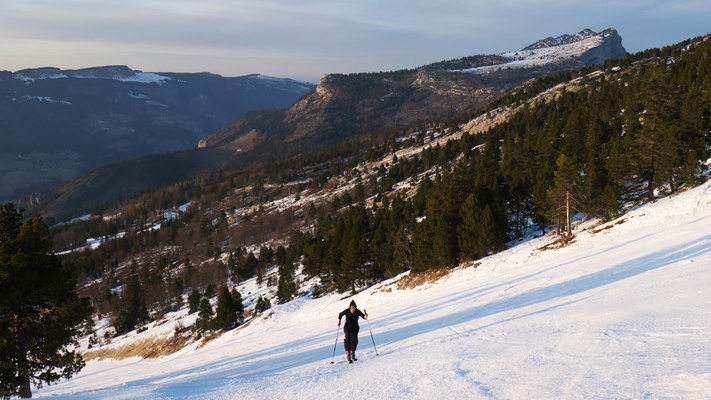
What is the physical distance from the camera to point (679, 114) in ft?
122

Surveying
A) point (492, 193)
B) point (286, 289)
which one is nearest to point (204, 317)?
point (286, 289)

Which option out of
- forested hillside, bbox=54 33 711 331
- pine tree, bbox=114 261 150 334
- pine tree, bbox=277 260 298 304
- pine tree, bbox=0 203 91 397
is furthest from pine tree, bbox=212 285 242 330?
pine tree, bbox=114 261 150 334

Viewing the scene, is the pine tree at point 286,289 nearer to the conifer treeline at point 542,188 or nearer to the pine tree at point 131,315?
the conifer treeline at point 542,188

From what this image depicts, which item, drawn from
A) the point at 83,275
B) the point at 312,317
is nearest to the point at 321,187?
the point at 83,275

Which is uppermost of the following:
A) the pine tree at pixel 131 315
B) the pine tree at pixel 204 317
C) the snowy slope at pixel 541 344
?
the snowy slope at pixel 541 344

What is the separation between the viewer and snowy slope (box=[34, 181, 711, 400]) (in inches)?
339

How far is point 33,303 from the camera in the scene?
18.0 m

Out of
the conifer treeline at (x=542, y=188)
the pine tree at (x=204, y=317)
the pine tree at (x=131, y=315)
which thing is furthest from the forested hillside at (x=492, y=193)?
the pine tree at (x=204, y=317)

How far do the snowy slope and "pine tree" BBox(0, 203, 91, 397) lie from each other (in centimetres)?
267

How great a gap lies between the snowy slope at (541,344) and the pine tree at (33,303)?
2669mm

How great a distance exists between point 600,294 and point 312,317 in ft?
90.1

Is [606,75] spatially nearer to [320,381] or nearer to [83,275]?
[320,381]

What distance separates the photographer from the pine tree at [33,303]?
1680cm

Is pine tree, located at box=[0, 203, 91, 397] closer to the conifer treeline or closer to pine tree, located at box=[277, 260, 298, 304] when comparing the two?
the conifer treeline
